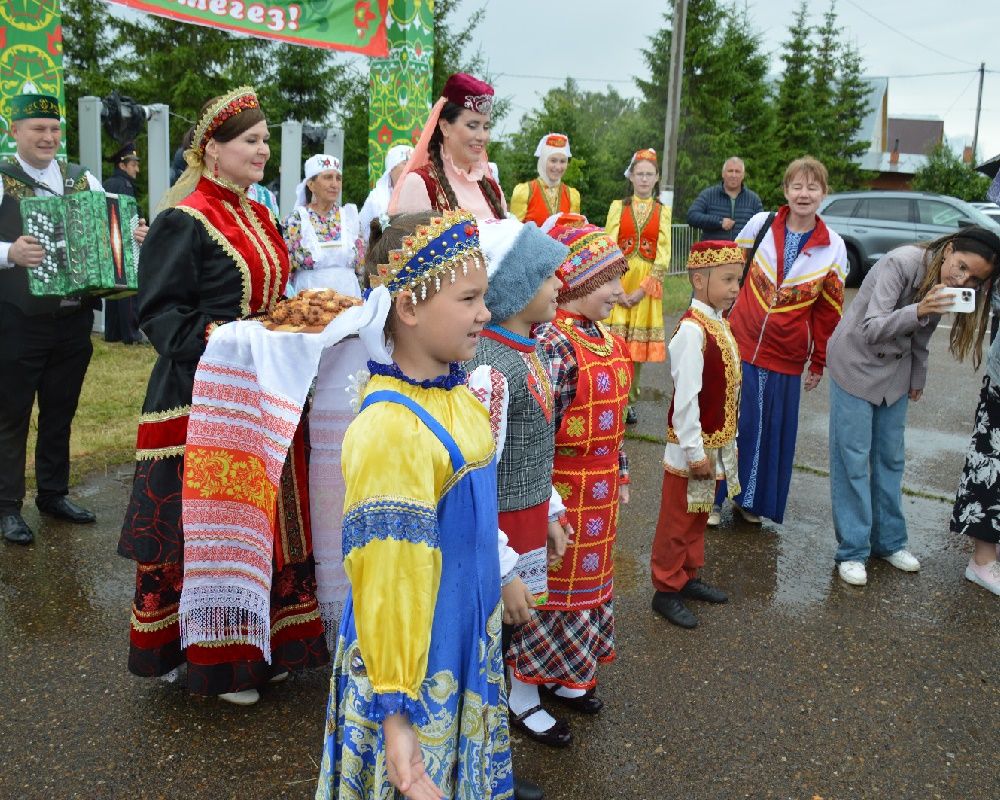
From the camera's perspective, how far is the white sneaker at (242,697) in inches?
122

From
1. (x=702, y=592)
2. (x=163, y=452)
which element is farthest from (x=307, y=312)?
(x=702, y=592)

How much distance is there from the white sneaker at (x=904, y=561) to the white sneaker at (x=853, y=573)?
24cm

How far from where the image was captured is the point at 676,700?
3.23 m

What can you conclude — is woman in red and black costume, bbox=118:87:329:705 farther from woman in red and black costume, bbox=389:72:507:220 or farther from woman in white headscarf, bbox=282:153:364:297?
woman in white headscarf, bbox=282:153:364:297

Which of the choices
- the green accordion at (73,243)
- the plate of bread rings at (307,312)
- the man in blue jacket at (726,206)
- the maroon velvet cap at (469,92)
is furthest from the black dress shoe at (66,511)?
the man in blue jacket at (726,206)

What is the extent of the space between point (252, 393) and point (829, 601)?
9.58 ft

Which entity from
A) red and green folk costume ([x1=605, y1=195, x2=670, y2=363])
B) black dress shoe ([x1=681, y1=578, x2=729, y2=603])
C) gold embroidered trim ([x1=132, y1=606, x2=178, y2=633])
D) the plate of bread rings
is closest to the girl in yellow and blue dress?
the plate of bread rings

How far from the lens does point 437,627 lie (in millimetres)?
1808

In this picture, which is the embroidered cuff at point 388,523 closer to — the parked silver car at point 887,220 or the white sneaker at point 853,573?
the white sneaker at point 853,573

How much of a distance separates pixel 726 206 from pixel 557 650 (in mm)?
7102

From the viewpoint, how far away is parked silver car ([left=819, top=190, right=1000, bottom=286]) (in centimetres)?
1568

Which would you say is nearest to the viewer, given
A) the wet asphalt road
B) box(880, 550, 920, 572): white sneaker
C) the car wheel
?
the wet asphalt road

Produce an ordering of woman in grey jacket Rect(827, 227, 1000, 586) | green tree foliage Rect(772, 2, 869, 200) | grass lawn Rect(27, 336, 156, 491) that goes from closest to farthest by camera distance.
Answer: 1. woman in grey jacket Rect(827, 227, 1000, 586)
2. grass lawn Rect(27, 336, 156, 491)
3. green tree foliage Rect(772, 2, 869, 200)

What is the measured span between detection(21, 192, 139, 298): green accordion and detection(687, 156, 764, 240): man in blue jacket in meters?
6.45
